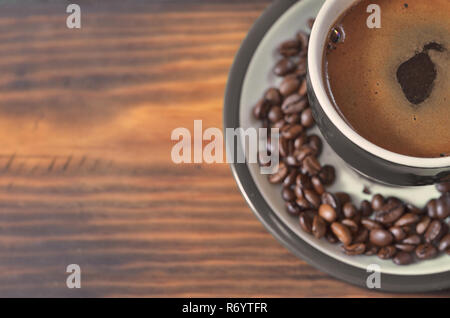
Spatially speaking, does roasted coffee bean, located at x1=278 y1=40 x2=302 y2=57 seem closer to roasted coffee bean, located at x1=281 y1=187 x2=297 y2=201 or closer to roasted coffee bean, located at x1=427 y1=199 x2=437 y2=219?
roasted coffee bean, located at x1=281 y1=187 x2=297 y2=201

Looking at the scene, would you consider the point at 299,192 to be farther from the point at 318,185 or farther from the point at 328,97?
the point at 328,97

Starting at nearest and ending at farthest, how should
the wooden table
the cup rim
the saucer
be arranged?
the cup rim < the saucer < the wooden table

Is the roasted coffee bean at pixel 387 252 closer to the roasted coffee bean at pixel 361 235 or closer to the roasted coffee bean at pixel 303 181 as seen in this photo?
the roasted coffee bean at pixel 361 235

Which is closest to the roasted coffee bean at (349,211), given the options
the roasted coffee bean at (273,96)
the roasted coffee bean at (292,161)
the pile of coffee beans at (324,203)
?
the pile of coffee beans at (324,203)

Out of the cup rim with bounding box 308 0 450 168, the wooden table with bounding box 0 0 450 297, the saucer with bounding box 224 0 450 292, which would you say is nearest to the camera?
the cup rim with bounding box 308 0 450 168

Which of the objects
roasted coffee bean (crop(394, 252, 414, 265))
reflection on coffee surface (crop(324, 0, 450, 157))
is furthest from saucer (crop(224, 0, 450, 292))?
reflection on coffee surface (crop(324, 0, 450, 157))

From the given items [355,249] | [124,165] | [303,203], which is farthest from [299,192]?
[124,165]
